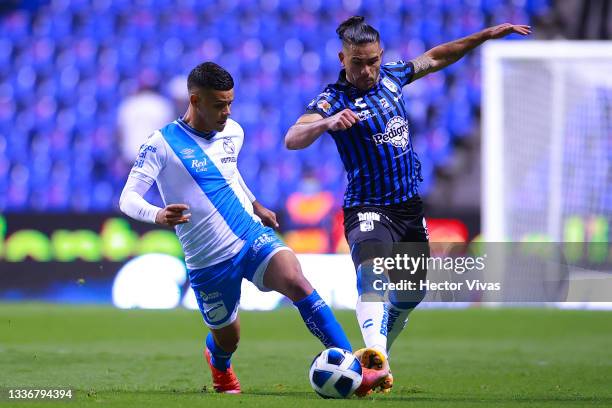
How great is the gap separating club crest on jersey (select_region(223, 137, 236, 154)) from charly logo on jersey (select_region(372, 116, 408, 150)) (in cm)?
84

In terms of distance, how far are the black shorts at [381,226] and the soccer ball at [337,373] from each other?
701mm

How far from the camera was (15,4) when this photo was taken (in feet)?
76.1

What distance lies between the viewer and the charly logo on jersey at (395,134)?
6688mm

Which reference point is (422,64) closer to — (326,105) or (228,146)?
(326,105)

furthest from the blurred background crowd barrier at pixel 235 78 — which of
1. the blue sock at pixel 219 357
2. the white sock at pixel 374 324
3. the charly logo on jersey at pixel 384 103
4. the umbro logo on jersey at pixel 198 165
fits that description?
the white sock at pixel 374 324

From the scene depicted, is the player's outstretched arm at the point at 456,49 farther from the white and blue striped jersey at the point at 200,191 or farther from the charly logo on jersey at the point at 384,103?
the white and blue striped jersey at the point at 200,191

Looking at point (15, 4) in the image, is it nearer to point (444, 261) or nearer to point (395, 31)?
point (395, 31)

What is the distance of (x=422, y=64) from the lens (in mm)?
→ 7133

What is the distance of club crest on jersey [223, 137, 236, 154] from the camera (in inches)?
263

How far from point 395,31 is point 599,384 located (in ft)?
47.9

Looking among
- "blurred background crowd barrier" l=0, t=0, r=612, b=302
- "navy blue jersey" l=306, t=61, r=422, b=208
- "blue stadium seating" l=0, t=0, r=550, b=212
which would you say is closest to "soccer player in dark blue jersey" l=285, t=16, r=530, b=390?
"navy blue jersey" l=306, t=61, r=422, b=208

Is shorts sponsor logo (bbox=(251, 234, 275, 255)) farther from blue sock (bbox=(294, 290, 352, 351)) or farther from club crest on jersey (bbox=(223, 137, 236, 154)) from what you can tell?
club crest on jersey (bbox=(223, 137, 236, 154))

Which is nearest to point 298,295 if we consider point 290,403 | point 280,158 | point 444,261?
point 290,403

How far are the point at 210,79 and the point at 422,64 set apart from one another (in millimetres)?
1502
